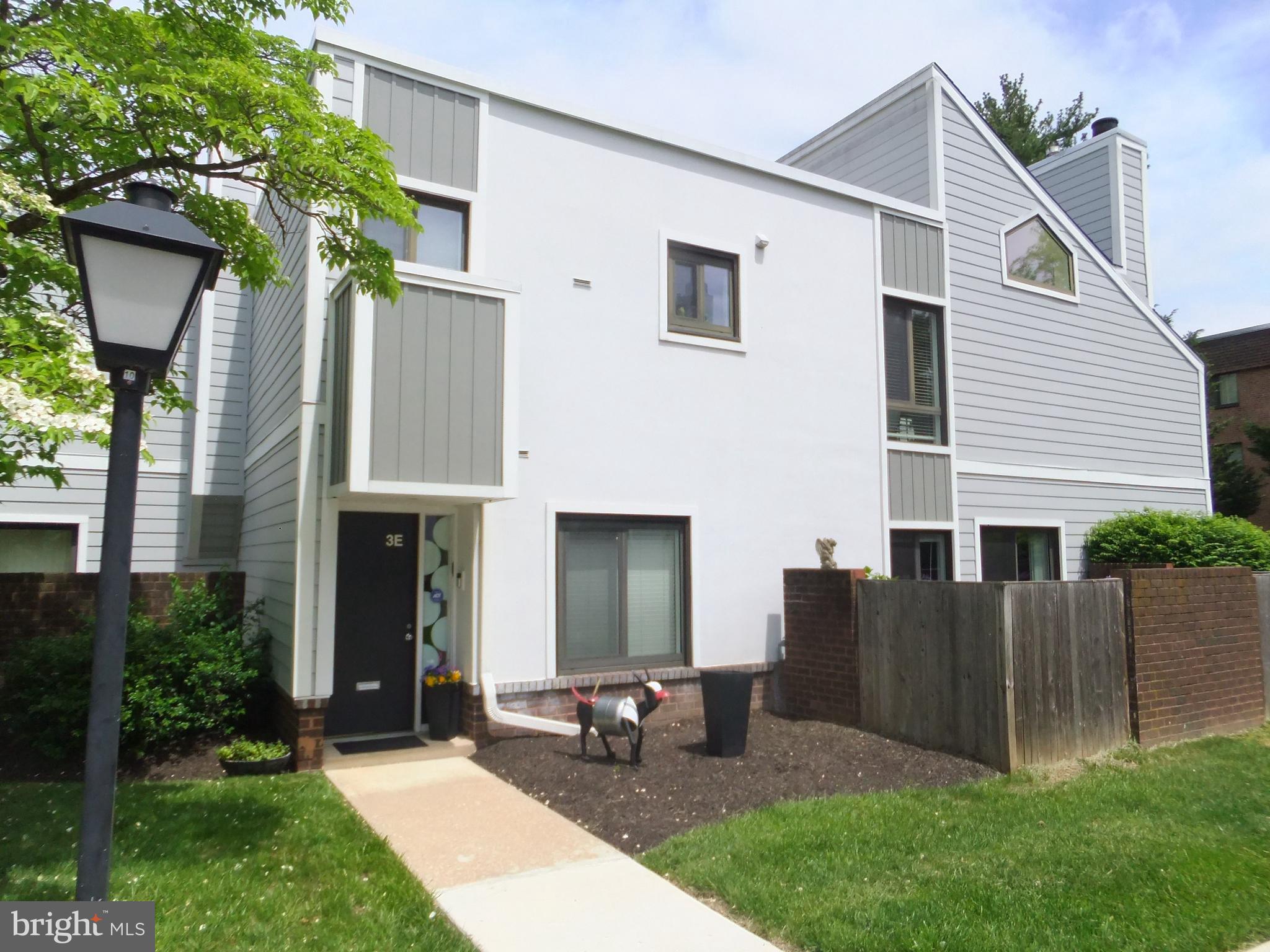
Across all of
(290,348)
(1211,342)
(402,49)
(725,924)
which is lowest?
(725,924)

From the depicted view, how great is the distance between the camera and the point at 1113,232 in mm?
15750

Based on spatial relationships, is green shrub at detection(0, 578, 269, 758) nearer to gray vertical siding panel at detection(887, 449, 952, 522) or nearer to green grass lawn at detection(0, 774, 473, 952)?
green grass lawn at detection(0, 774, 473, 952)

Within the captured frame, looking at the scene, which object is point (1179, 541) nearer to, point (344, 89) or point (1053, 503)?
point (1053, 503)

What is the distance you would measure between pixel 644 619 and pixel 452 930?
17.2ft

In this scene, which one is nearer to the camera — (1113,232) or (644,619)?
(644,619)

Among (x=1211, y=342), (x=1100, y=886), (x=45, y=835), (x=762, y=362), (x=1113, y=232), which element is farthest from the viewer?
(x=1211, y=342)

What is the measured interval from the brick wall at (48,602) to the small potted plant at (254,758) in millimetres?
2144

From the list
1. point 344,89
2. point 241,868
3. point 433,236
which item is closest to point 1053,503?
point 433,236

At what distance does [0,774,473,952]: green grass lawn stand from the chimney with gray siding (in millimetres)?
15454

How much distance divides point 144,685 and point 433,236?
15.9 ft

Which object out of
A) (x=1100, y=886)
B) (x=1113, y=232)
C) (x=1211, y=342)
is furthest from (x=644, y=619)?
(x=1211, y=342)

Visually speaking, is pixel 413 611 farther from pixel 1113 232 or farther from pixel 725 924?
pixel 1113 232

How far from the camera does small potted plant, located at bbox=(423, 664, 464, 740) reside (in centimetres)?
845

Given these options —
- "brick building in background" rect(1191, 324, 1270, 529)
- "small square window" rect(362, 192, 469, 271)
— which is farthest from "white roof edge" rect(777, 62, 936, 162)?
"brick building in background" rect(1191, 324, 1270, 529)
